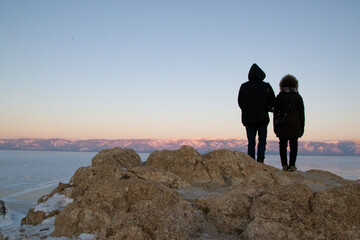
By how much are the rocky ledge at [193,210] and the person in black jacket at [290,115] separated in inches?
130

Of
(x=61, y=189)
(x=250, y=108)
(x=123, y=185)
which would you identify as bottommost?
(x=61, y=189)

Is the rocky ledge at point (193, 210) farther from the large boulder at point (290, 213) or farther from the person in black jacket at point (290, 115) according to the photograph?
the person in black jacket at point (290, 115)

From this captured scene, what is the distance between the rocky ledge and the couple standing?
9.83 ft

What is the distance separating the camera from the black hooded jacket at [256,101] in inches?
341

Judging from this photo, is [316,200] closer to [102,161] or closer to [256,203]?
[256,203]

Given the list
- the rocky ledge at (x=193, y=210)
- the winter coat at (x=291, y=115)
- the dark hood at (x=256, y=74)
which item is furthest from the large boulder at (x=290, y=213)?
the dark hood at (x=256, y=74)

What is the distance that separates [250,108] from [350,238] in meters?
5.80

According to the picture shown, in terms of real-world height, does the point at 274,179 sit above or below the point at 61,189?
above

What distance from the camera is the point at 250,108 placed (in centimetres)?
873

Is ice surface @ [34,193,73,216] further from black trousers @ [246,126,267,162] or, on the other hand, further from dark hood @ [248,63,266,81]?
dark hood @ [248,63,266,81]

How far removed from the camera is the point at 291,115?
866cm

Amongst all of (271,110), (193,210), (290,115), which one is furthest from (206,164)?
(193,210)

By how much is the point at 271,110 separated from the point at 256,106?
0.50 meters

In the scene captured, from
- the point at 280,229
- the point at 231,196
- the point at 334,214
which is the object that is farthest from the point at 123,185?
the point at 334,214
